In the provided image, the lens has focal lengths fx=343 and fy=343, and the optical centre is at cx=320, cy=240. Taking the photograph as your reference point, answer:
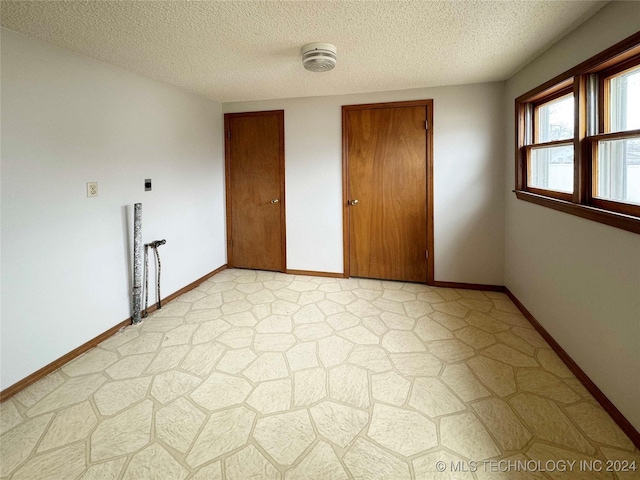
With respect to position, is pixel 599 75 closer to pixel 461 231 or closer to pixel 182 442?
pixel 461 231

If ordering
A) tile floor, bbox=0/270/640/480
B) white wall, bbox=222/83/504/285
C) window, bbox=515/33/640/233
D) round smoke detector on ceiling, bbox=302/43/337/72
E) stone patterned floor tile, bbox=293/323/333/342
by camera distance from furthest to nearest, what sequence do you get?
white wall, bbox=222/83/504/285, stone patterned floor tile, bbox=293/323/333/342, round smoke detector on ceiling, bbox=302/43/337/72, window, bbox=515/33/640/233, tile floor, bbox=0/270/640/480

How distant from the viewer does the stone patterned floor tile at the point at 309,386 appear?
2006 mm

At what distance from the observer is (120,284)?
2.97 metres

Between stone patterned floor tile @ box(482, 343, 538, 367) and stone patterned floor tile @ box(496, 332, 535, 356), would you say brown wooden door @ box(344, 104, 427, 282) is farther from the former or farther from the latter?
stone patterned floor tile @ box(482, 343, 538, 367)

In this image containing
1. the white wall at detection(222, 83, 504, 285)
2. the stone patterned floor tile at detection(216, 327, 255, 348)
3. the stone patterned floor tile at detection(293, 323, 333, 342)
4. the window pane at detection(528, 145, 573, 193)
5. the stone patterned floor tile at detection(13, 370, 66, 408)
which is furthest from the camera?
the white wall at detection(222, 83, 504, 285)

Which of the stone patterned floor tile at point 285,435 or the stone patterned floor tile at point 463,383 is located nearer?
the stone patterned floor tile at point 285,435

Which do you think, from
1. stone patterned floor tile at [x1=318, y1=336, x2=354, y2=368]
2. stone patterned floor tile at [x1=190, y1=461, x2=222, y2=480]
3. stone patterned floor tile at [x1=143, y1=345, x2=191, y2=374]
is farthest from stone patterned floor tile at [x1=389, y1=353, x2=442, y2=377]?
stone patterned floor tile at [x1=143, y1=345, x2=191, y2=374]

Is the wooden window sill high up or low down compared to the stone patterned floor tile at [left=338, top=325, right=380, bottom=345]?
up

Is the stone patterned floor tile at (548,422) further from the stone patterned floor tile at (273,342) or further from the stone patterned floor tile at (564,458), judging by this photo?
the stone patterned floor tile at (273,342)

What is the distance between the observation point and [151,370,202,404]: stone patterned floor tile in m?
2.06

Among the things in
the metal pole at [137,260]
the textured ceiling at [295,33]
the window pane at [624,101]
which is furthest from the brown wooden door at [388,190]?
the metal pole at [137,260]

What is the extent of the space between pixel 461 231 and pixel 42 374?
3.89 m

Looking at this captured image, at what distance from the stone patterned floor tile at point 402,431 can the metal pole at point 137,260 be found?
2286 millimetres

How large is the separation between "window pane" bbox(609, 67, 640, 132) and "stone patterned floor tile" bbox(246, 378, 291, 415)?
2419 millimetres
